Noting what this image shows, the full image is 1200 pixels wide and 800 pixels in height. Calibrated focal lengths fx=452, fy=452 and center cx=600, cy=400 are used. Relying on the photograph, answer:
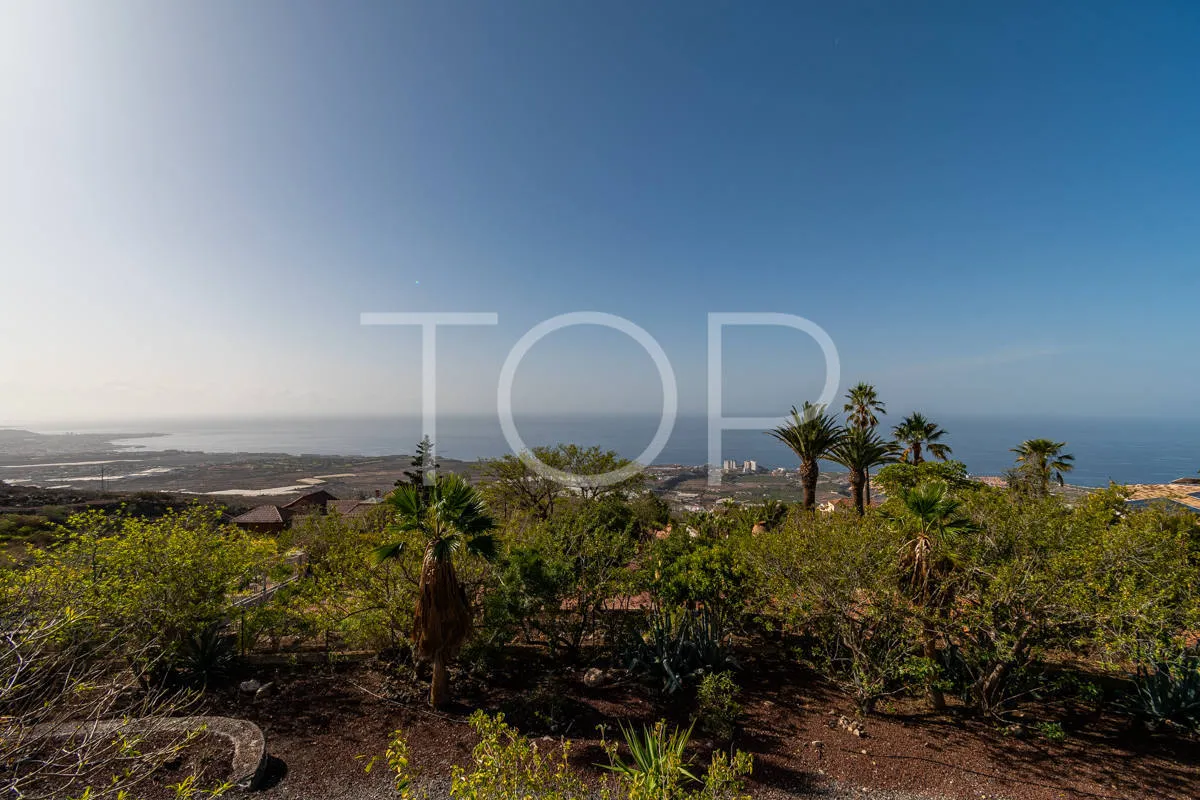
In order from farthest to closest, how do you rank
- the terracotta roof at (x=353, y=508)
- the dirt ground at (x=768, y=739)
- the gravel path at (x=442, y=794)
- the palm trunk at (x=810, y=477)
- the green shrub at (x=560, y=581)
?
the palm trunk at (x=810, y=477) → the terracotta roof at (x=353, y=508) → the green shrub at (x=560, y=581) → the dirt ground at (x=768, y=739) → the gravel path at (x=442, y=794)

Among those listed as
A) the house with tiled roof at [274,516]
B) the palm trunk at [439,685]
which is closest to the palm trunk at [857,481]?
the palm trunk at [439,685]

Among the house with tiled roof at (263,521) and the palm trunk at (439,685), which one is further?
the house with tiled roof at (263,521)

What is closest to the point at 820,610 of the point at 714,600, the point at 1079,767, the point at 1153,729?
the point at 714,600

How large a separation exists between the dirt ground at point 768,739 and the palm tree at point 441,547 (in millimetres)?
1567

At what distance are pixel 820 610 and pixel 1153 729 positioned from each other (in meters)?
5.43

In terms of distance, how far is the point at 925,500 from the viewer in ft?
28.7

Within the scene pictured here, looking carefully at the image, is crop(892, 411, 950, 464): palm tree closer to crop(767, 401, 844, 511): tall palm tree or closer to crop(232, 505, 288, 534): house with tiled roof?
crop(767, 401, 844, 511): tall palm tree

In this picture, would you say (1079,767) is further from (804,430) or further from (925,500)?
(804,430)

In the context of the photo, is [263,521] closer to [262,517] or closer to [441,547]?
[262,517]

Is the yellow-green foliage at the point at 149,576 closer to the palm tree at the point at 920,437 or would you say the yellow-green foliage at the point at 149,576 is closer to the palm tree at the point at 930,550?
the palm tree at the point at 930,550

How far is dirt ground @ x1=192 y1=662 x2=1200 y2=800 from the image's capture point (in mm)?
6551

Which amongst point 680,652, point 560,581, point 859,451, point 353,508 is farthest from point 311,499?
point 859,451

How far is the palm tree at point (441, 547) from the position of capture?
302 inches

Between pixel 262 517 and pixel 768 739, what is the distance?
33.0 metres
